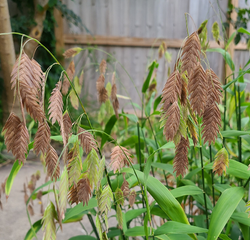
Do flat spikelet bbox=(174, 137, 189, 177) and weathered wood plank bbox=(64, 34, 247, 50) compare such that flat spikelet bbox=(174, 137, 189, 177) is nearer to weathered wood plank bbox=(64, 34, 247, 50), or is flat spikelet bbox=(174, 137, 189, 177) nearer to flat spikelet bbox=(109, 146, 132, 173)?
flat spikelet bbox=(109, 146, 132, 173)

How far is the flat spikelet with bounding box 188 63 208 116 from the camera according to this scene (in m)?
0.32

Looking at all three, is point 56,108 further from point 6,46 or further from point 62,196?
point 6,46

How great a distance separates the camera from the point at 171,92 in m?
0.32

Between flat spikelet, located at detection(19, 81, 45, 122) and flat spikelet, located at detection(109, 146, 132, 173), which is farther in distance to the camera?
flat spikelet, located at detection(109, 146, 132, 173)

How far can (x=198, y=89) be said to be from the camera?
32 cm

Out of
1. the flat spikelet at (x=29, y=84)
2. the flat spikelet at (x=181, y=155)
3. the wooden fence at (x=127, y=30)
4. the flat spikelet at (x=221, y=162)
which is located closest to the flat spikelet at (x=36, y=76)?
the flat spikelet at (x=29, y=84)

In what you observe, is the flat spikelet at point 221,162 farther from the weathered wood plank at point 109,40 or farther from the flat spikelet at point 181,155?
the weathered wood plank at point 109,40

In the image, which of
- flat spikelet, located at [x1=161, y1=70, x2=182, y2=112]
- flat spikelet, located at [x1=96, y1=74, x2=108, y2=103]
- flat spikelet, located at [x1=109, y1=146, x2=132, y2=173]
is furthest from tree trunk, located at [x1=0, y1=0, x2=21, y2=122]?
flat spikelet, located at [x1=161, y1=70, x2=182, y2=112]

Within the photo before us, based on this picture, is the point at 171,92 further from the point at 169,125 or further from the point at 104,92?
the point at 104,92

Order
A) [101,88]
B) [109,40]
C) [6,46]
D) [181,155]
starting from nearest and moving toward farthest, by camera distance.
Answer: [181,155], [101,88], [6,46], [109,40]

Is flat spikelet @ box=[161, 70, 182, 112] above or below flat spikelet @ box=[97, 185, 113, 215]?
above

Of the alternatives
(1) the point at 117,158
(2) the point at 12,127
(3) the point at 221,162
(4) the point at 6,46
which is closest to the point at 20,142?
(2) the point at 12,127

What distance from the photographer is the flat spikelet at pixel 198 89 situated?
12.5 inches

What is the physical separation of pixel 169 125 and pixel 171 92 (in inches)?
1.7
